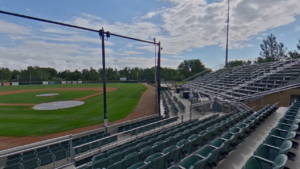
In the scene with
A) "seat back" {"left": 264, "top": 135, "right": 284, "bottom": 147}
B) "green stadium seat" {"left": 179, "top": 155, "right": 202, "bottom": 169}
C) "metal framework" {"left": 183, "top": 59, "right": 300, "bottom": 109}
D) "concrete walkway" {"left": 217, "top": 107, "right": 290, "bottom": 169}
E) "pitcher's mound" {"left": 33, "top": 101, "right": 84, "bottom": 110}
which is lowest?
"pitcher's mound" {"left": 33, "top": 101, "right": 84, "bottom": 110}

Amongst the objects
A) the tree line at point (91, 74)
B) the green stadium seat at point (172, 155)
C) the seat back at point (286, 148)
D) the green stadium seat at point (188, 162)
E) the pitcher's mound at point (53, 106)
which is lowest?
the pitcher's mound at point (53, 106)

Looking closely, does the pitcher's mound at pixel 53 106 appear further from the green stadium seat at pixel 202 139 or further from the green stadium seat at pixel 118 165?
the green stadium seat at pixel 202 139

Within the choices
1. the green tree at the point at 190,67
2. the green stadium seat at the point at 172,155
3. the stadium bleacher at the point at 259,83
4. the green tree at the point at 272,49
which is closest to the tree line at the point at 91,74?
the green tree at the point at 190,67

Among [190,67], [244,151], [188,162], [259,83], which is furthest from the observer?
[190,67]

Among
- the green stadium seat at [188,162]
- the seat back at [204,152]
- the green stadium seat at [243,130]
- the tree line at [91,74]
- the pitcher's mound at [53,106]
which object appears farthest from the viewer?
the tree line at [91,74]

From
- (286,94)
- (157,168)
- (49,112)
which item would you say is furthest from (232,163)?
(49,112)

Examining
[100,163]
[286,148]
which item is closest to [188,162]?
[286,148]

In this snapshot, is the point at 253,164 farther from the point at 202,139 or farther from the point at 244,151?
the point at 202,139

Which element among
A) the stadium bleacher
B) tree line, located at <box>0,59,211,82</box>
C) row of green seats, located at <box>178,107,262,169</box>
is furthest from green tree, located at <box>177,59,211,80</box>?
row of green seats, located at <box>178,107,262,169</box>

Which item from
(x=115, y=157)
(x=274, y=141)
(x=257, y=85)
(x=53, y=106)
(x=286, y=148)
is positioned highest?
(x=257, y=85)

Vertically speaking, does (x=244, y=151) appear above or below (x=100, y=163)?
above

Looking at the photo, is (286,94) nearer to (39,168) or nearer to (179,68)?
(39,168)

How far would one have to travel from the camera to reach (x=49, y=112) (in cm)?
1753

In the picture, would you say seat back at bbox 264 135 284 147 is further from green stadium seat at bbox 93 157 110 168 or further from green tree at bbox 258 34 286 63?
green tree at bbox 258 34 286 63
